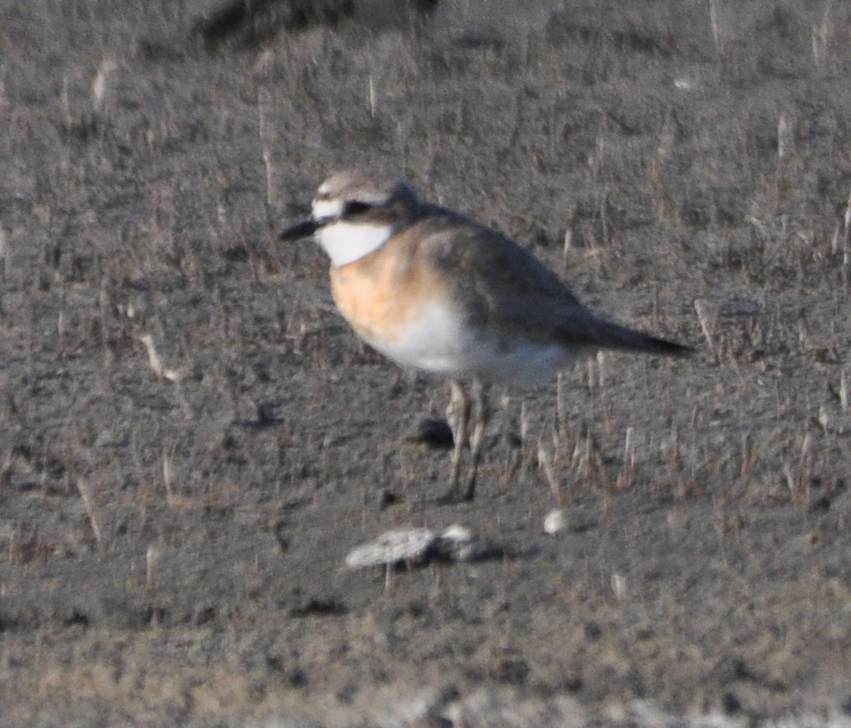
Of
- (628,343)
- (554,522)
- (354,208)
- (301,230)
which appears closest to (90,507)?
(301,230)

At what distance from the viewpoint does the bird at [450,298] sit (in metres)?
5.76

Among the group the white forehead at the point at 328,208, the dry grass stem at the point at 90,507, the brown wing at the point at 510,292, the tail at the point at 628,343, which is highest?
A: the white forehead at the point at 328,208

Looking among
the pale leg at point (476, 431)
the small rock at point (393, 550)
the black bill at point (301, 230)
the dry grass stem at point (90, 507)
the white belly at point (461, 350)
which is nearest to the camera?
the small rock at point (393, 550)

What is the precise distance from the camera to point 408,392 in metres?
6.95

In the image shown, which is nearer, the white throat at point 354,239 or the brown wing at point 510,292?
the brown wing at point 510,292

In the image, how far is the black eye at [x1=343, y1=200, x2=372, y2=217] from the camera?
5.98 m

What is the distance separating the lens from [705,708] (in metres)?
4.46

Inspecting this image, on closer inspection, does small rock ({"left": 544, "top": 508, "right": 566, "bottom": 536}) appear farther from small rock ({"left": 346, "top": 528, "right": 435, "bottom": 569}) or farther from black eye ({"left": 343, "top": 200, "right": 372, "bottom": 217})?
black eye ({"left": 343, "top": 200, "right": 372, "bottom": 217})

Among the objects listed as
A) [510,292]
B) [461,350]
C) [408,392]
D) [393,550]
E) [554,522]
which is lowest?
[408,392]

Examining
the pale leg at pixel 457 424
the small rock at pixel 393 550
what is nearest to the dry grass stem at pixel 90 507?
the small rock at pixel 393 550

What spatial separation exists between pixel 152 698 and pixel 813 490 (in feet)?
7.72

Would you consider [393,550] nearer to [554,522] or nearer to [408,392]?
[554,522]

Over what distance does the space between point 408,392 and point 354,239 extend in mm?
1081

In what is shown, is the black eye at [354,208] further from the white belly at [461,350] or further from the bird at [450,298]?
the white belly at [461,350]
